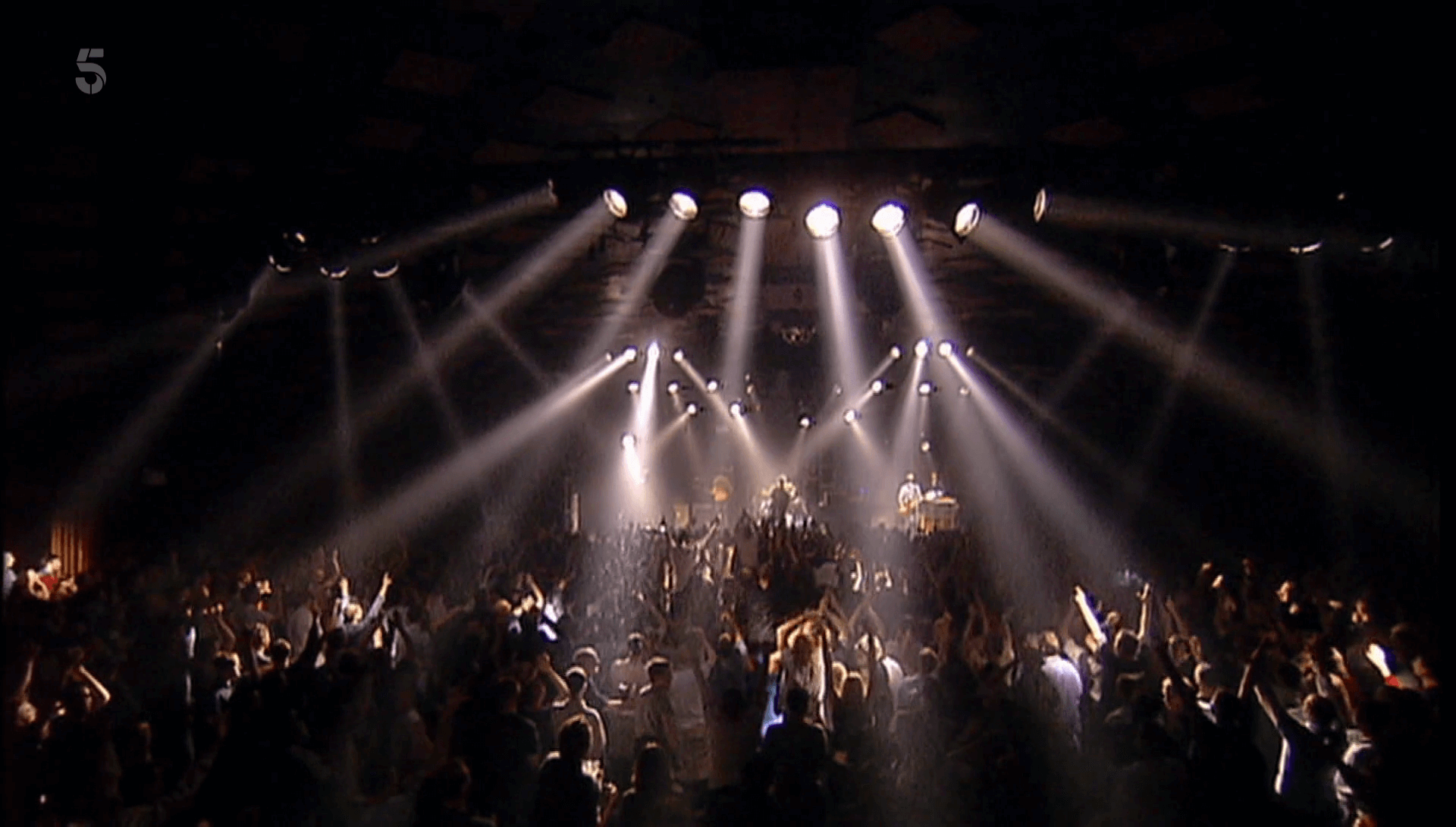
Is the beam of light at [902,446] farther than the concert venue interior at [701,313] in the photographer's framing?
Yes

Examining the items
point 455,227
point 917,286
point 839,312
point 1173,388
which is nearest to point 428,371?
point 839,312

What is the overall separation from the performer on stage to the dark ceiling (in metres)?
12.2

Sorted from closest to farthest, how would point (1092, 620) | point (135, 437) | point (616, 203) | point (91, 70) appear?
point (91, 70) < point (616, 203) < point (1092, 620) < point (135, 437)

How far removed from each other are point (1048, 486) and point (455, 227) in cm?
1185

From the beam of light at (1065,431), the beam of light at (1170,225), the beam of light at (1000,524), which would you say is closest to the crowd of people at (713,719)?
the beam of light at (1170,225)

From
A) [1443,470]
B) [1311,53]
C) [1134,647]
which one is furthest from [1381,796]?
[1311,53]

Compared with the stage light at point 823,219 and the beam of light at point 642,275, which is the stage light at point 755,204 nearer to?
the stage light at point 823,219

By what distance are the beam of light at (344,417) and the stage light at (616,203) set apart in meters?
5.26

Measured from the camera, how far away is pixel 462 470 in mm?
14812

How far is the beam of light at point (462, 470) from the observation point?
13031 millimetres

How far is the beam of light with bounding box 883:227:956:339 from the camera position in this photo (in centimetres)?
925

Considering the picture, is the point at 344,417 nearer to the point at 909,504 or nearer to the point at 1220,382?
the point at 1220,382

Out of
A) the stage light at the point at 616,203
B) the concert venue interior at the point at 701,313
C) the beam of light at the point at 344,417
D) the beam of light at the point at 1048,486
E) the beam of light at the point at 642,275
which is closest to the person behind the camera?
the concert venue interior at the point at 701,313

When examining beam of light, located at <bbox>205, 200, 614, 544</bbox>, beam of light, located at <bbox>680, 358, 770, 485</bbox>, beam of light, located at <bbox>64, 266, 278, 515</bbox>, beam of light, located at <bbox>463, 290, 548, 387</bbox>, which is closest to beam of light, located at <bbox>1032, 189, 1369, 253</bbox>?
beam of light, located at <bbox>205, 200, 614, 544</bbox>
